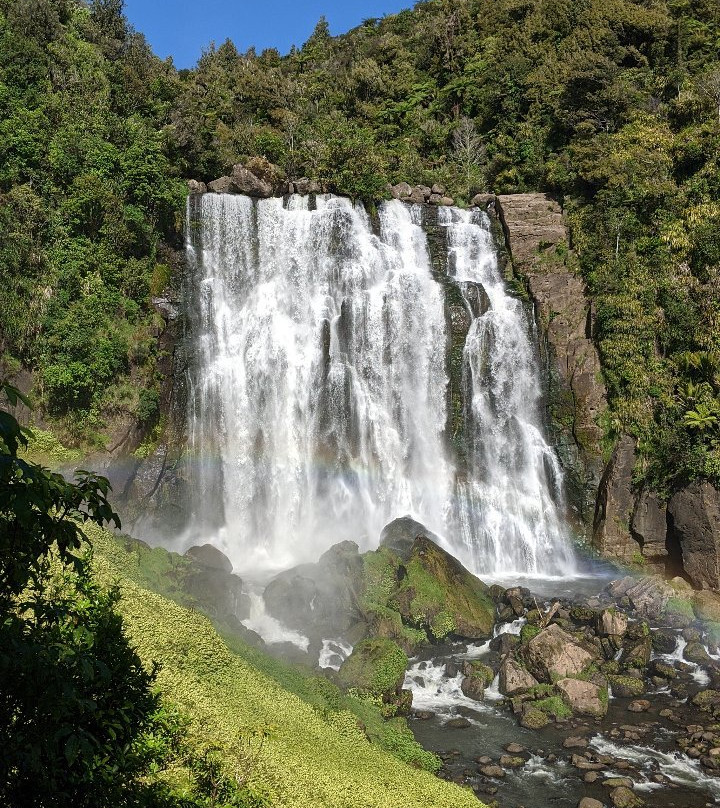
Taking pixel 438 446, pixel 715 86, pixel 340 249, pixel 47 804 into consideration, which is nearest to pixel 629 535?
pixel 438 446

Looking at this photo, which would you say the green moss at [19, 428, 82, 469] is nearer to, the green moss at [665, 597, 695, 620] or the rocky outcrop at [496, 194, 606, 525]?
the rocky outcrop at [496, 194, 606, 525]

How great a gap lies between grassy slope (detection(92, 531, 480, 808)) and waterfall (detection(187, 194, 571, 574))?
45.4 ft

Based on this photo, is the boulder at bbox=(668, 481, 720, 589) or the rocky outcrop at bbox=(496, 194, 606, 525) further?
the rocky outcrop at bbox=(496, 194, 606, 525)

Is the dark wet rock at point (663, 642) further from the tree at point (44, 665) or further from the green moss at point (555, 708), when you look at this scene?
the tree at point (44, 665)

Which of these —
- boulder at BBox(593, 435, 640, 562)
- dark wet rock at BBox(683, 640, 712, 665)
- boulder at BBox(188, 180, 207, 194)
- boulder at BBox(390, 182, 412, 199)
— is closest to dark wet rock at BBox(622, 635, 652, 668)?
dark wet rock at BBox(683, 640, 712, 665)

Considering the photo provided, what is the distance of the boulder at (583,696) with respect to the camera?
56.0 ft

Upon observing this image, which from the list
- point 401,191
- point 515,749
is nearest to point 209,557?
point 515,749

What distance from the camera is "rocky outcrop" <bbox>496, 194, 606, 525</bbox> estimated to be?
30125 millimetres

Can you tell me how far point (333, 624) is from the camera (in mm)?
20797

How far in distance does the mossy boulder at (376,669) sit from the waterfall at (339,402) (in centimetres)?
930

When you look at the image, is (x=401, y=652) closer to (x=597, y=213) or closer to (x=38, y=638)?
(x=38, y=638)

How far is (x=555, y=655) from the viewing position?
18.4 metres

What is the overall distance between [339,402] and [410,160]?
1996 cm

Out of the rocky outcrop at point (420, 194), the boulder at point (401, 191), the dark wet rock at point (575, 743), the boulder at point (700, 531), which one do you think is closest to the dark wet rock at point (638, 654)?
the dark wet rock at point (575, 743)
